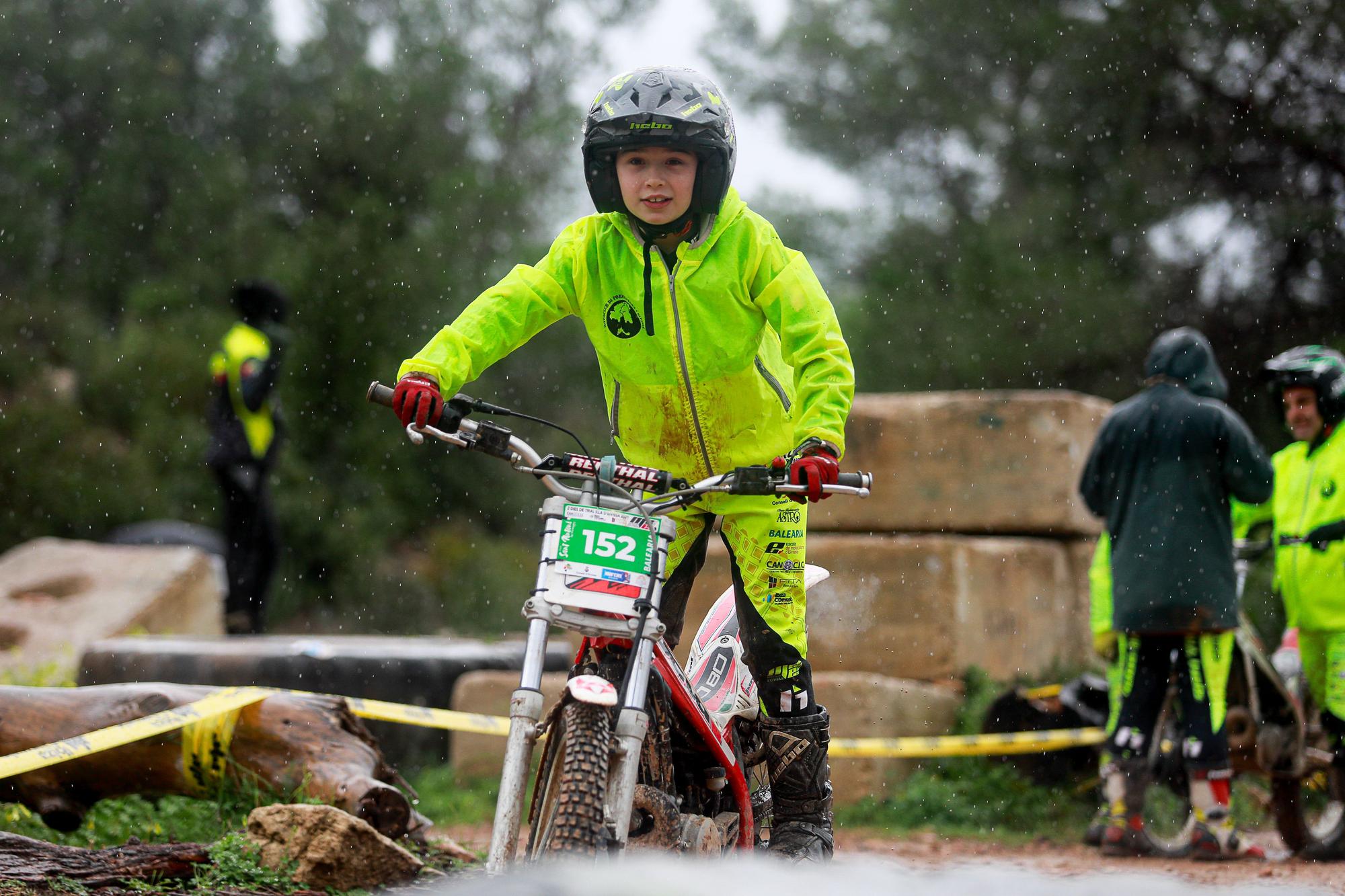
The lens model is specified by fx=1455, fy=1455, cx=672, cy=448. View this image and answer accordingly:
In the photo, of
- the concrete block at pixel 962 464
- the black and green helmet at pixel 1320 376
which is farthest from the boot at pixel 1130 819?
the concrete block at pixel 962 464

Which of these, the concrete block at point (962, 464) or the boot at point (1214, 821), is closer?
the boot at point (1214, 821)

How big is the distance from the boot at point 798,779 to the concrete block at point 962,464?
15.1ft

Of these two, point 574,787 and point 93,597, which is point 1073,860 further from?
point 93,597

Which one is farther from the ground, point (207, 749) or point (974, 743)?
point (974, 743)

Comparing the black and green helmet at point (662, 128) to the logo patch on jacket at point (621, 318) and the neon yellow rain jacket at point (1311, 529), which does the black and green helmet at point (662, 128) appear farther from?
the neon yellow rain jacket at point (1311, 529)

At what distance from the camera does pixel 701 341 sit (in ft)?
13.3

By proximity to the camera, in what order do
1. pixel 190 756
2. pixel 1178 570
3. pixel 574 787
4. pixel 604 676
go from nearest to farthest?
pixel 574 787 < pixel 604 676 < pixel 190 756 < pixel 1178 570

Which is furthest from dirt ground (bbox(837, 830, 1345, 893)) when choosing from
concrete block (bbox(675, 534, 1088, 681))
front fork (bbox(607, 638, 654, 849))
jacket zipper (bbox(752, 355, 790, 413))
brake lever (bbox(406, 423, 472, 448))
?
brake lever (bbox(406, 423, 472, 448))

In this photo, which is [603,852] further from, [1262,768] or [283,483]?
[283,483]

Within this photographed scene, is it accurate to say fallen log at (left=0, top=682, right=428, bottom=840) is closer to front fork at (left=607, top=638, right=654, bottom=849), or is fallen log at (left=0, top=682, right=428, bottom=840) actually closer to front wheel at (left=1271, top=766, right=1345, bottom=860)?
front fork at (left=607, top=638, right=654, bottom=849)

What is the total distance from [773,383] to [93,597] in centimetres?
873

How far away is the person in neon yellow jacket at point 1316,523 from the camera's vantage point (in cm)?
710

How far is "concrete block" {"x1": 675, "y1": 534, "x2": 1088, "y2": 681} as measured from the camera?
8.41m

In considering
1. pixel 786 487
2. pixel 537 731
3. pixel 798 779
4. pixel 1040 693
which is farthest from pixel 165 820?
pixel 1040 693
